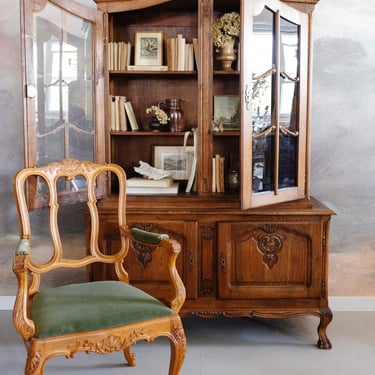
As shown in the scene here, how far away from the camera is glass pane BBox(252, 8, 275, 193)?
3.01 meters

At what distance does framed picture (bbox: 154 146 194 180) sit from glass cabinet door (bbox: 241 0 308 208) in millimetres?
703

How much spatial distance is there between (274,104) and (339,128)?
0.81 meters

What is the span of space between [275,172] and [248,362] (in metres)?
1.05

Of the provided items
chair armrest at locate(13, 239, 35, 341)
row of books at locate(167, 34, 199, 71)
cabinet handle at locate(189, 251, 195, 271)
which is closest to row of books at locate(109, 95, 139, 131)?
row of books at locate(167, 34, 199, 71)

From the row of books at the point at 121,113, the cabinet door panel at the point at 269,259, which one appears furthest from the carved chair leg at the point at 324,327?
the row of books at the point at 121,113

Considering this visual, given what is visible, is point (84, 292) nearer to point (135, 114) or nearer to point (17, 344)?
point (17, 344)

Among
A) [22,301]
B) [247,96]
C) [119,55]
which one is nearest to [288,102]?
[247,96]

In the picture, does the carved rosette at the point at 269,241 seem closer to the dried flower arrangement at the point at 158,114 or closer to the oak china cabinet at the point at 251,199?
the oak china cabinet at the point at 251,199

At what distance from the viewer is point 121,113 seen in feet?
11.4

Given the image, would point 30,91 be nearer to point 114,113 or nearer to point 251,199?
point 114,113

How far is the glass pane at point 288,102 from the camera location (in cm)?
314

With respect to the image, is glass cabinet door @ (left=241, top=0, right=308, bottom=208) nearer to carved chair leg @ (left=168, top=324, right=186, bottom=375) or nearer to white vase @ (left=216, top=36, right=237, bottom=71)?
white vase @ (left=216, top=36, right=237, bottom=71)

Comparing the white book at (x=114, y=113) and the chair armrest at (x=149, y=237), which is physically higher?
the white book at (x=114, y=113)

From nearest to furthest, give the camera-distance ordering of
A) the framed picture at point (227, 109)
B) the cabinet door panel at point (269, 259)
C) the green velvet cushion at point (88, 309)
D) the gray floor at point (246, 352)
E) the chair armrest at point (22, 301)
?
the chair armrest at point (22, 301) → the green velvet cushion at point (88, 309) → the gray floor at point (246, 352) → the cabinet door panel at point (269, 259) → the framed picture at point (227, 109)
